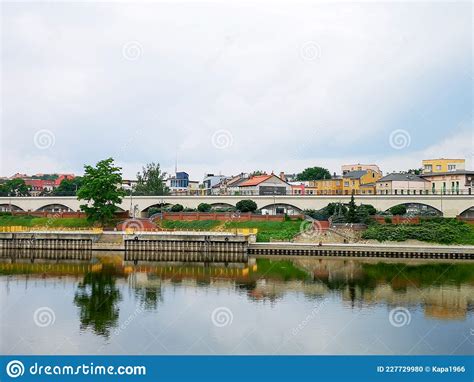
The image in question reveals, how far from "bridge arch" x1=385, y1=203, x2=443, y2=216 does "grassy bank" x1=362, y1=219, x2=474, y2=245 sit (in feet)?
14.6

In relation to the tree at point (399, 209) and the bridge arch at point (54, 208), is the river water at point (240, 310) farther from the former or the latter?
the bridge arch at point (54, 208)

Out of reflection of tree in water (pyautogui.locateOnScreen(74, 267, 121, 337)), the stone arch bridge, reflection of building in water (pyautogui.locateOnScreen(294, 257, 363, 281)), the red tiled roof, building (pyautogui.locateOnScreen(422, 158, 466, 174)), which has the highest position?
building (pyautogui.locateOnScreen(422, 158, 466, 174))

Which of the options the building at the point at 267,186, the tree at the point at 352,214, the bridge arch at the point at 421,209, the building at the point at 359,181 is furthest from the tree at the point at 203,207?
the building at the point at 359,181

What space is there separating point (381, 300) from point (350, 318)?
514cm

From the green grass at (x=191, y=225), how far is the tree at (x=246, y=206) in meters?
Result: 3.52

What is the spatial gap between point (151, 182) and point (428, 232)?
49.9 metres

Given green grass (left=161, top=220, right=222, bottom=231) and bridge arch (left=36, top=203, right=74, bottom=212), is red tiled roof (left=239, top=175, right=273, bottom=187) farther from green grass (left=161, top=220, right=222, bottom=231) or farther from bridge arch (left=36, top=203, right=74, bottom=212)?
bridge arch (left=36, top=203, right=74, bottom=212)

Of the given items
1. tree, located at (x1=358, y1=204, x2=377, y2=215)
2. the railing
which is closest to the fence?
the railing

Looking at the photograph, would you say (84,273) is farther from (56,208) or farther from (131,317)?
(56,208)

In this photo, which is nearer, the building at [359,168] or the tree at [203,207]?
the tree at [203,207]

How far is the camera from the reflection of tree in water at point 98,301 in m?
29.4

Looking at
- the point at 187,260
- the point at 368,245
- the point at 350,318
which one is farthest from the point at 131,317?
the point at 368,245

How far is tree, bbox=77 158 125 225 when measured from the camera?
6406cm

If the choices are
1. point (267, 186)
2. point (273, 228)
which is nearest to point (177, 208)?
point (273, 228)
